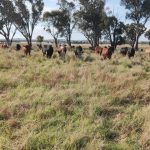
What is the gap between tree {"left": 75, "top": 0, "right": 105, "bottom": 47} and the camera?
176 feet

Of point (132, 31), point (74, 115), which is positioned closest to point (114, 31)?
point (132, 31)

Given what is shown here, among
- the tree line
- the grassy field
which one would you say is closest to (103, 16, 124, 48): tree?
the tree line

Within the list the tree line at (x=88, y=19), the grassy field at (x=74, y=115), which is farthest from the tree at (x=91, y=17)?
the grassy field at (x=74, y=115)

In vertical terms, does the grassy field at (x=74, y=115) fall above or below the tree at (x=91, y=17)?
below

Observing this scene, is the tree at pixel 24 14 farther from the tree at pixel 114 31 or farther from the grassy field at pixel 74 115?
the grassy field at pixel 74 115

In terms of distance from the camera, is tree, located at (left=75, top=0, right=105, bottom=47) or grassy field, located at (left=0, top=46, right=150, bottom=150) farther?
tree, located at (left=75, top=0, right=105, bottom=47)

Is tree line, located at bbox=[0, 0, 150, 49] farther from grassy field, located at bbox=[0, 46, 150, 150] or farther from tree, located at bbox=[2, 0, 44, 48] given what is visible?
grassy field, located at bbox=[0, 46, 150, 150]

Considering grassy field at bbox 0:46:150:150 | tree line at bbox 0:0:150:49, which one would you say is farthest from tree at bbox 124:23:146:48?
grassy field at bbox 0:46:150:150

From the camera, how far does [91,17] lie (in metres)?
53.9

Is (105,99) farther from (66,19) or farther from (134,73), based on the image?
(66,19)

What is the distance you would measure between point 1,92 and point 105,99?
3.06 m

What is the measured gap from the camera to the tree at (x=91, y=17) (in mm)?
53562

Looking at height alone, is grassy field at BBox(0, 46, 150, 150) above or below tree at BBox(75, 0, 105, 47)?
below

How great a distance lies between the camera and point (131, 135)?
23.2 ft
